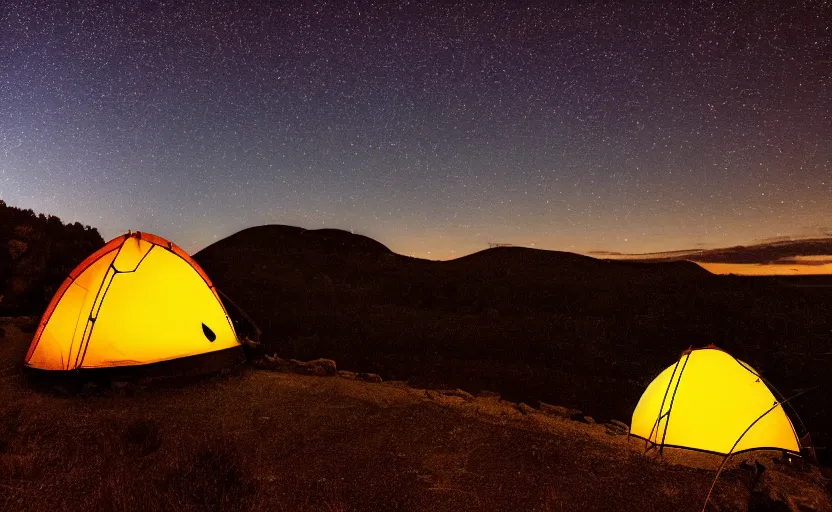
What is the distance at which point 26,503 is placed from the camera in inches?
178

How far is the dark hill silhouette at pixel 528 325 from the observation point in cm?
1645

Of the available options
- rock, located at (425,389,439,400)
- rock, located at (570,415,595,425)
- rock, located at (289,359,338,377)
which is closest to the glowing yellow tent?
rock, located at (570,415,595,425)

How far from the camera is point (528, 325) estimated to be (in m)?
27.2

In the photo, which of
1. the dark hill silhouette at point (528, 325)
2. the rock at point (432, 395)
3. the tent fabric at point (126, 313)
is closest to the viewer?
the tent fabric at point (126, 313)

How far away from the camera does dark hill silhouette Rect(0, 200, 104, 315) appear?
51.9 ft

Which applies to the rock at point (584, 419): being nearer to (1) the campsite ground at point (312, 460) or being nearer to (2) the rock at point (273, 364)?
(1) the campsite ground at point (312, 460)

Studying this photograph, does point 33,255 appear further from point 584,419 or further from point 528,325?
point 528,325

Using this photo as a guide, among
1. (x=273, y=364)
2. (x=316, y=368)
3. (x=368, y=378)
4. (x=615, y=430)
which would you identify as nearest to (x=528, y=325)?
(x=368, y=378)

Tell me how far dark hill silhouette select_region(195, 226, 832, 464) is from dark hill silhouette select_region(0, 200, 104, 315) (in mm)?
7416

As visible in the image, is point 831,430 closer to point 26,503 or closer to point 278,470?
point 278,470

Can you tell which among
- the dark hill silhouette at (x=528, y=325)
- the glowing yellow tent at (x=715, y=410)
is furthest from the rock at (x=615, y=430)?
the dark hill silhouette at (x=528, y=325)

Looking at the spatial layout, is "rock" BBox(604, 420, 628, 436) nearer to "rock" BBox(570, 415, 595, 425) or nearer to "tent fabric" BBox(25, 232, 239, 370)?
"rock" BBox(570, 415, 595, 425)

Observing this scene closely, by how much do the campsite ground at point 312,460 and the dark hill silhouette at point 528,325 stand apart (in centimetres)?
608

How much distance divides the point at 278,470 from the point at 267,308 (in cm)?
2420
